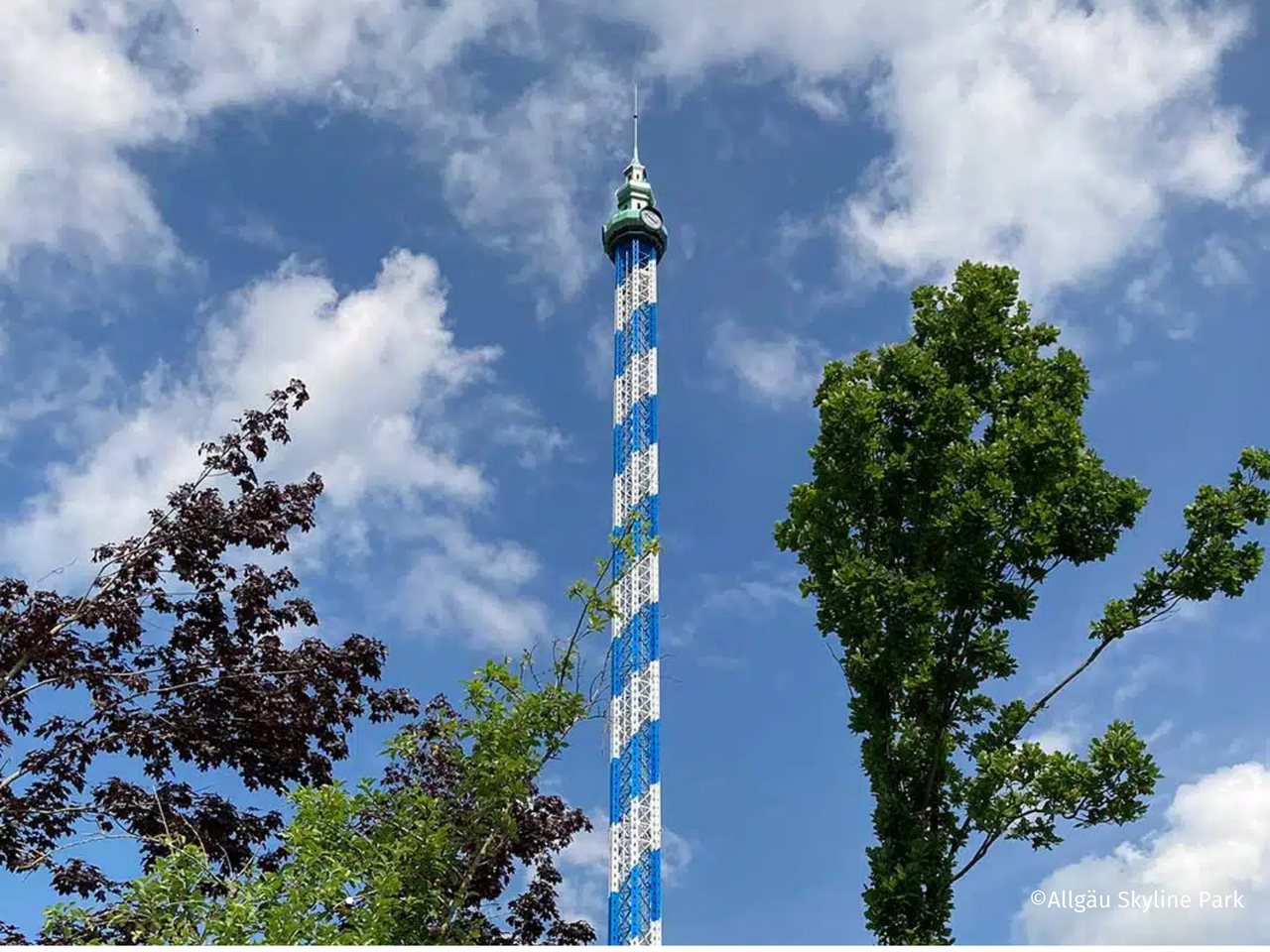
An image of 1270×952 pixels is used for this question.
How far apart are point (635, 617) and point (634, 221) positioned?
32.4 feet

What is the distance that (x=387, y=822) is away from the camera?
4.68m

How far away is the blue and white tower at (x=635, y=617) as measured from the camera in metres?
23.0

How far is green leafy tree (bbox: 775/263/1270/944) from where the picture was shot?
6.36m

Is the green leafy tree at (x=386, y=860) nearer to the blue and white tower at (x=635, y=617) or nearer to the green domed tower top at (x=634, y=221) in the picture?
the blue and white tower at (x=635, y=617)

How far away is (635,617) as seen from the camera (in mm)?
24766

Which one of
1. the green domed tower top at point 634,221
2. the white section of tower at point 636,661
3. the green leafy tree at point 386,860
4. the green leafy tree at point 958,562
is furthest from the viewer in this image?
the green domed tower top at point 634,221

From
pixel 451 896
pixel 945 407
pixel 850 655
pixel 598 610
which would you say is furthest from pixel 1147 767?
pixel 451 896

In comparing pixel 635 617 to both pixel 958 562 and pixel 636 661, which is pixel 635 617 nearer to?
pixel 636 661

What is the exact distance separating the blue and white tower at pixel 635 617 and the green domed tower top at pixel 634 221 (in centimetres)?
2

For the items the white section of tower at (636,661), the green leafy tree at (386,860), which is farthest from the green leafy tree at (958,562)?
the white section of tower at (636,661)

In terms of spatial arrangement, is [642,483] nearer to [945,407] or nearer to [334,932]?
[945,407]

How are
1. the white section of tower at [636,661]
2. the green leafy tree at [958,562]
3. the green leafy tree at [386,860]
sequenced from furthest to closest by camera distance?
the white section of tower at [636,661], the green leafy tree at [958,562], the green leafy tree at [386,860]

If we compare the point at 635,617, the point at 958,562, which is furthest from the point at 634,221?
the point at 958,562

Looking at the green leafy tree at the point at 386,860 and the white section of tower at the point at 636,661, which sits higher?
the white section of tower at the point at 636,661
